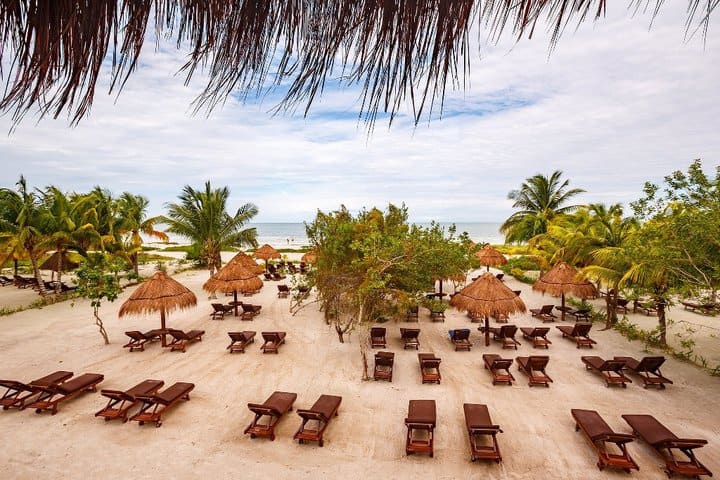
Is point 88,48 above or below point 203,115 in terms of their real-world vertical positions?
above

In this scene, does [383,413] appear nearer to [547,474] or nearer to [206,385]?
[547,474]

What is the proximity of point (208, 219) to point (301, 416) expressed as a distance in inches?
619

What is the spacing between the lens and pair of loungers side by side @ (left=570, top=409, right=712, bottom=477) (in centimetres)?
530

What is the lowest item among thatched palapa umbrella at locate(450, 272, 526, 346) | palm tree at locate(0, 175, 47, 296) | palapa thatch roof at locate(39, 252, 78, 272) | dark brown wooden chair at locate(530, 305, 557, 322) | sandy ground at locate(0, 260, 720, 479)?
sandy ground at locate(0, 260, 720, 479)

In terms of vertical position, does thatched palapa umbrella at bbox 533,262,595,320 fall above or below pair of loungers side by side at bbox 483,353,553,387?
above

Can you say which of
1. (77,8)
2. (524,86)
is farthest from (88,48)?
(524,86)

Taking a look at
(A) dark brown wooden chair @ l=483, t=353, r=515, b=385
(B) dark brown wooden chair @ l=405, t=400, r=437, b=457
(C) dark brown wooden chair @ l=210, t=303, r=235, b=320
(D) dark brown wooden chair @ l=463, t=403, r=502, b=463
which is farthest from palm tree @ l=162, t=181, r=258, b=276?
(D) dark brown wooden chair @ l=463, t=403, r=502, b=463

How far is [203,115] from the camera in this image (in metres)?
1.18

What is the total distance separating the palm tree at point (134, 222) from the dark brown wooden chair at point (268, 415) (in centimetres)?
1715

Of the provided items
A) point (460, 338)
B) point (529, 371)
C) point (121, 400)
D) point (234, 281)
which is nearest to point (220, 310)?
point (234, 281)

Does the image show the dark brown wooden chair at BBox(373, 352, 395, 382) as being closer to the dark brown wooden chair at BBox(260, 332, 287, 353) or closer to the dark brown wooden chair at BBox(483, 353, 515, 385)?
the dark brown wooden chair at BBox(483, 353, 515, 385)

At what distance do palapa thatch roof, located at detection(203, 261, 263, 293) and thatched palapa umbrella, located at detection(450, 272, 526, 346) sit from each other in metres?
7.93

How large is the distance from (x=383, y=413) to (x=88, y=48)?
297 inches

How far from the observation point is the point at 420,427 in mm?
6102
